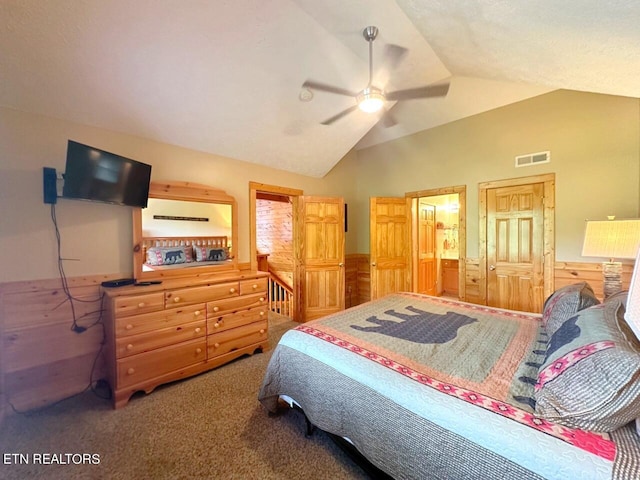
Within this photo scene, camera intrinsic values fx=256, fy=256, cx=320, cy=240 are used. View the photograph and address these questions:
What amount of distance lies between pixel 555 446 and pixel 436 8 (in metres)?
2.52

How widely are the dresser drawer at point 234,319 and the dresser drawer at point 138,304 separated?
0.49m

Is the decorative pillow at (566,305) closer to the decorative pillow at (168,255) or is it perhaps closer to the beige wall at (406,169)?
the beige wall at (406,169)

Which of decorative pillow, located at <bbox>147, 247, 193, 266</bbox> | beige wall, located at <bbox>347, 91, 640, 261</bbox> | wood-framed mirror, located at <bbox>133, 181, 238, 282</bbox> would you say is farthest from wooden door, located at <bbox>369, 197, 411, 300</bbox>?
decorative pillow, located at <bbox>147, 247, 193, 266</bbox>

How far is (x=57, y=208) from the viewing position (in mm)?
2131

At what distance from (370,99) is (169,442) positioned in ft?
9.63

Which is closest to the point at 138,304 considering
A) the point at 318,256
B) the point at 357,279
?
the point at 318,256

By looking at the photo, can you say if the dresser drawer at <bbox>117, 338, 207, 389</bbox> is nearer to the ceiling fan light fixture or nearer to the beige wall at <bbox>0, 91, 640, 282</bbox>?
the beige wall at <bbox>0, 91, 640, 282</bbox>

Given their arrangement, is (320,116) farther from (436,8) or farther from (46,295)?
(46,295)

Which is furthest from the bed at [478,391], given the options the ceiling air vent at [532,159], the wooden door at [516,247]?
the ceiling air vent at [532,159]

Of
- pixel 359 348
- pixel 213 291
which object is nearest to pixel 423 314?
pixel 359 348

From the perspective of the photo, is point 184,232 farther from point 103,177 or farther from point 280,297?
point 280,297

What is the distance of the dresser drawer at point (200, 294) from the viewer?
2.32 metres

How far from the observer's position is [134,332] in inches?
83.0

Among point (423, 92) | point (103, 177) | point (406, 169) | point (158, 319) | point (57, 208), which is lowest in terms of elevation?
point (158, 319)
